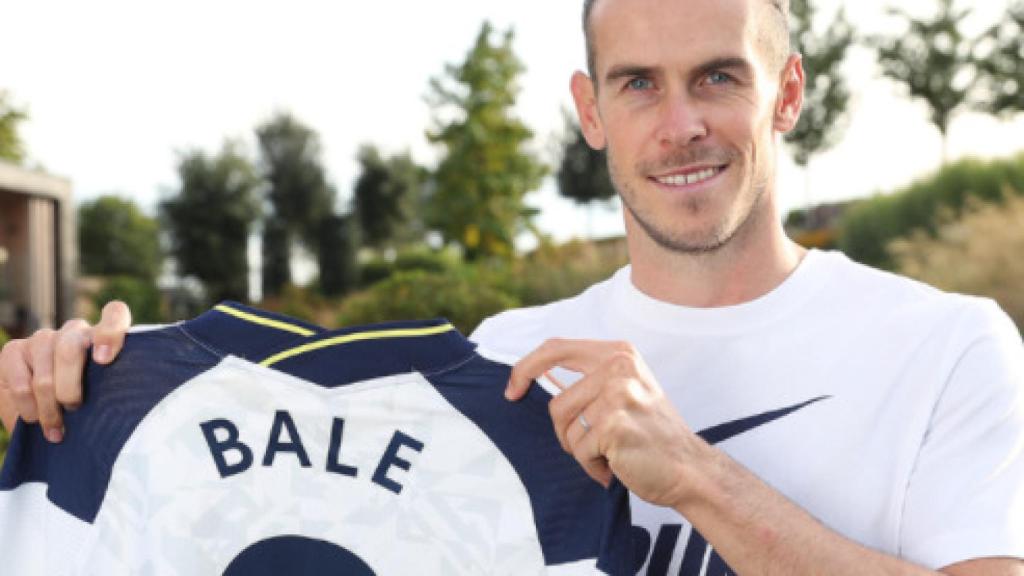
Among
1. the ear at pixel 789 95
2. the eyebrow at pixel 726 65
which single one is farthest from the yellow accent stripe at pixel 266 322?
the ear at pixel 789 95

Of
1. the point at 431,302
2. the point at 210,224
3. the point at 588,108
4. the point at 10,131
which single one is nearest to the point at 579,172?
the point at 210,224

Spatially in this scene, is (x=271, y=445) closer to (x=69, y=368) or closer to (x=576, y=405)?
(x=69, y=368)

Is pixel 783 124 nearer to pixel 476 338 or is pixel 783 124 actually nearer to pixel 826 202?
pixel 476 338

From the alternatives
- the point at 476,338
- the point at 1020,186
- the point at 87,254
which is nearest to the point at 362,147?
the point at 87,254

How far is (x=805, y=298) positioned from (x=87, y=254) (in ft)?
171

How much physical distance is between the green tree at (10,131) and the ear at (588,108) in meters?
34.8

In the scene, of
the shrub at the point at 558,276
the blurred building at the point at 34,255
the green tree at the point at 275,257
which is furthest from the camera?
the green tree at the point at 275,257

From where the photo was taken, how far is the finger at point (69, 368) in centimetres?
230

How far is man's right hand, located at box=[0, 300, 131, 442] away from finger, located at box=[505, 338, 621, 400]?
89cm

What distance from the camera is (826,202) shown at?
36094 millimetres

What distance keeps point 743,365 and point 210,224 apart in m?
35.8

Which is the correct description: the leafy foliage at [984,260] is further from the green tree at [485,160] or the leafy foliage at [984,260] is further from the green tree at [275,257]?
the green tree at [275,257]

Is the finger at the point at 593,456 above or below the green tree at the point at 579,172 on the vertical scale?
below

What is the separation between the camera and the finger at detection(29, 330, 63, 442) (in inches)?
90.7
